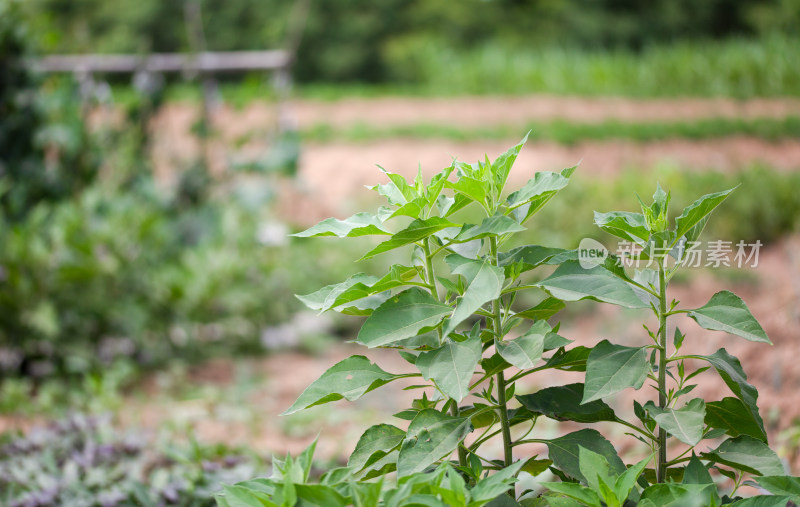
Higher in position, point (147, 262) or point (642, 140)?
point (147, 262)

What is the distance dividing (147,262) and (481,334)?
8.37 feet

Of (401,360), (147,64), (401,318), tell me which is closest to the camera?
(401,318)

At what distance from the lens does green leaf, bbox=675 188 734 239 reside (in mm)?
864

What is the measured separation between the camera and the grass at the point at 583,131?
602 cm

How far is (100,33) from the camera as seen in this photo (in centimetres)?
1321

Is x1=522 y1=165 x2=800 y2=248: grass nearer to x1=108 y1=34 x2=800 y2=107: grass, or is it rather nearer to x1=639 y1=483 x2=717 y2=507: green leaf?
x1=108 y1=34 x2=800 y2=107: grass

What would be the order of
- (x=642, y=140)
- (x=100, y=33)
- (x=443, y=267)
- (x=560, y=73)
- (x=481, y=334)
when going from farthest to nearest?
1. (x=100, y=33)
2. (x=560, y=73)
3. (x=642, y=140)
4. (x=443, y=267)
5. (x=481, y=334)

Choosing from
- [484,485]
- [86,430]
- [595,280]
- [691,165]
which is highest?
[595,280]

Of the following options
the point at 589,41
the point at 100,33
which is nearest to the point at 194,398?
the point at 589,41

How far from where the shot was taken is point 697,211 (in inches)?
35.0

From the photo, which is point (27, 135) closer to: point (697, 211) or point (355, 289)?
point (355, 289)

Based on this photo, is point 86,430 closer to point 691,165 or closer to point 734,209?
point 734,209

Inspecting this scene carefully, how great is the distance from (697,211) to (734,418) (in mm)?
282

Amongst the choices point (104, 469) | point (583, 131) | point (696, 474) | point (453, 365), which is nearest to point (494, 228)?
point (453, 365)
